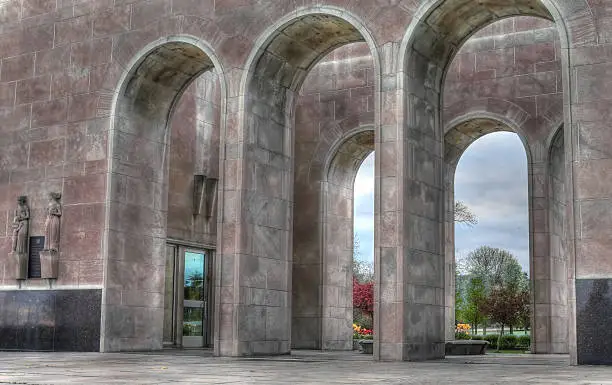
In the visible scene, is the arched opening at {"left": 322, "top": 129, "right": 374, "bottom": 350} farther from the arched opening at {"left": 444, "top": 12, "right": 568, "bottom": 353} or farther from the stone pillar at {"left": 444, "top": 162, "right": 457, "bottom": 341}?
the arched opening at {"left": 444, "top": 12, "right": 568, "bottom": 353}

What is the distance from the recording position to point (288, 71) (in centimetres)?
2120

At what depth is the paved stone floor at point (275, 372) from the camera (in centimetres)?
1162

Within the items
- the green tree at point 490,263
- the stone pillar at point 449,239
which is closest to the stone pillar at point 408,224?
the stone pillar at point 449,239

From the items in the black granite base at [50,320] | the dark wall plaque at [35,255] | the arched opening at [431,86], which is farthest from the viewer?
the dark wall plaque at [35,255]

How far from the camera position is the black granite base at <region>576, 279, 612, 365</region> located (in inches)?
602

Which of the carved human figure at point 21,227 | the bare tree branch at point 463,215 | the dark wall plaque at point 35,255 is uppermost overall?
the bare tree branch at point 463,215

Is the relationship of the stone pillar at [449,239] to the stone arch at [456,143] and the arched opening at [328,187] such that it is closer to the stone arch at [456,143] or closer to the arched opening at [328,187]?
the stone arch at [456,143]

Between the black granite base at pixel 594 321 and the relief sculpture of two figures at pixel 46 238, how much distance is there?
13.2 m

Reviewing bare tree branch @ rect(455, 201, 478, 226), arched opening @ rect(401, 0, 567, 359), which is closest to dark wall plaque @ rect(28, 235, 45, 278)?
A: arched opening @ rect(401, 0, 567, 359)

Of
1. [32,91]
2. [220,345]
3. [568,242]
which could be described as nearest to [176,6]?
[32,91]

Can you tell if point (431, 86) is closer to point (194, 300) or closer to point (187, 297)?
point (187, 297)

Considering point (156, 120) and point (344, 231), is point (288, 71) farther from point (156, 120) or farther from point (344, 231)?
point (344, 231)

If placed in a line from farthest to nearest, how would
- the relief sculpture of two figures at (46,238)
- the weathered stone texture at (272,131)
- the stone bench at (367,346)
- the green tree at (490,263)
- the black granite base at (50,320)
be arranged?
the green tree at (490,263), the stone bench at (367,346), the relief sculpture of two figures at (46,238), the black granite base at (50,320), the weathered stone texture at (272,131)

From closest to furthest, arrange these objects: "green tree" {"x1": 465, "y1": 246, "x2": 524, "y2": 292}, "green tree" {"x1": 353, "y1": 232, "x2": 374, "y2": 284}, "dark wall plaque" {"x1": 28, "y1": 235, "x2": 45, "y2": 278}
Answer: "dark wall plaque" {"x1": 28, "y1": 235, "x2": 45, "y2": 278}
"green tree" {"x1": 353, "y1": 232, "x2": 374, "y2": 284}
"green tree" {"x1": 465, "y1": 246, "x2": 524, "y2": 292}
